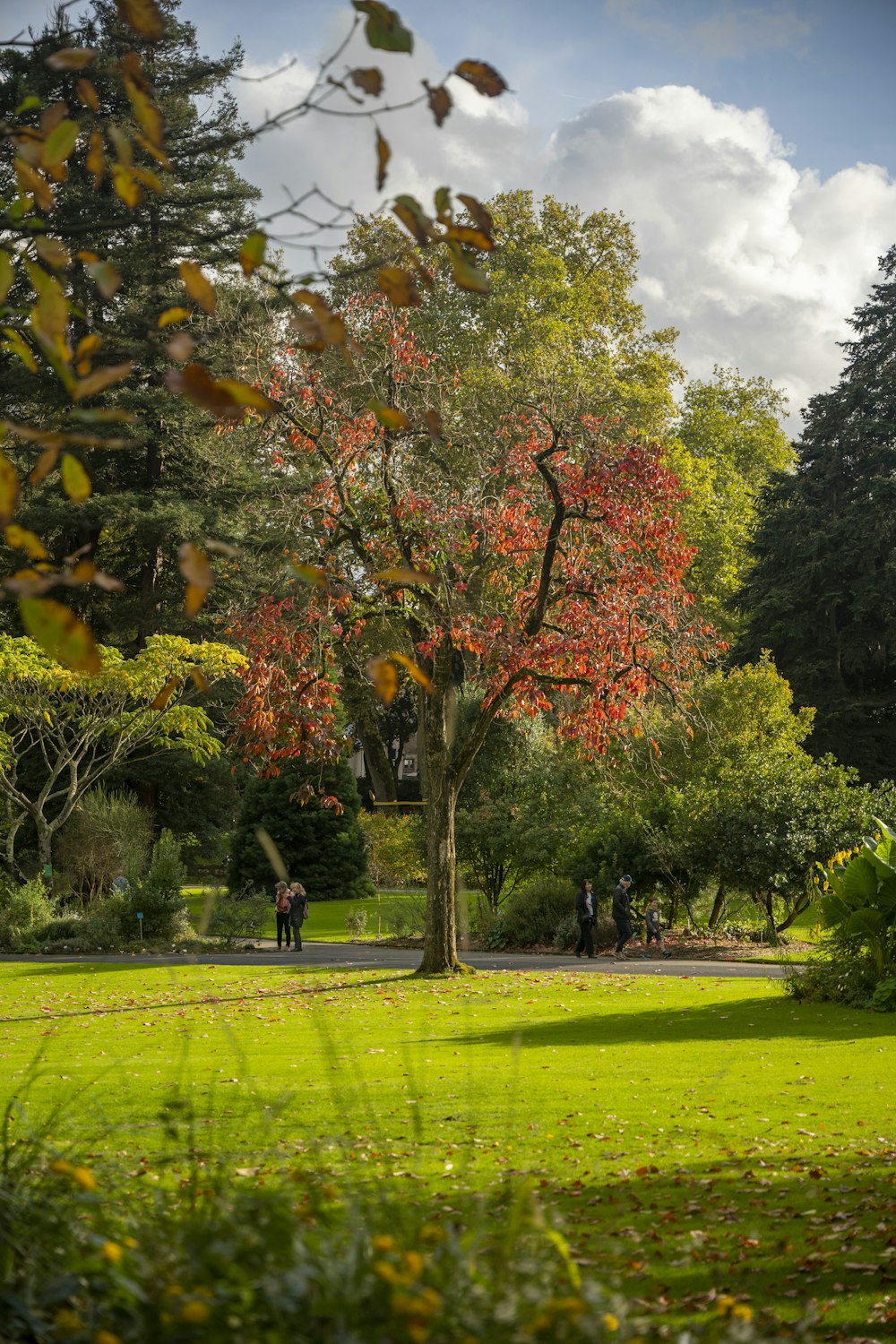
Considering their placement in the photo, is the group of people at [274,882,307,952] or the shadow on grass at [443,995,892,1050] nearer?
the shadow on grass at [443,995,892,1050]

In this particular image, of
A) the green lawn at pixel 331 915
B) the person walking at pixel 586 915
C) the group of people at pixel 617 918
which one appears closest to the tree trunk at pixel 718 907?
the group of people at pixel 617 918

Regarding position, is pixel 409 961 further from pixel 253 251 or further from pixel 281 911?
pixel 253 251

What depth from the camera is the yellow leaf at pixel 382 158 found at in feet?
9.92

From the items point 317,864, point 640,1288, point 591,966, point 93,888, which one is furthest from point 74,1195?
point 317,864

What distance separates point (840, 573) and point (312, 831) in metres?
18.1

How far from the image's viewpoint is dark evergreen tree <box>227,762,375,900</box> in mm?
36344

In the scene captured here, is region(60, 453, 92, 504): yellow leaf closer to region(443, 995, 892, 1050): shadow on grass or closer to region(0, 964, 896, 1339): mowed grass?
region(0, 964, 896, 1339): mowed grass

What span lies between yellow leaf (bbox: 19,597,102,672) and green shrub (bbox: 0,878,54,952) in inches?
962

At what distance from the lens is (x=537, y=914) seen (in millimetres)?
26812

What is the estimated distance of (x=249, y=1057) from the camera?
37.4 feet

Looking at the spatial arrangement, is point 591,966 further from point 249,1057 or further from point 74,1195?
point 74,1195

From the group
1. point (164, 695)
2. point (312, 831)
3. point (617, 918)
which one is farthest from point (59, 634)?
point (312, 831)

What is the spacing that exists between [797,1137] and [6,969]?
55.5ft

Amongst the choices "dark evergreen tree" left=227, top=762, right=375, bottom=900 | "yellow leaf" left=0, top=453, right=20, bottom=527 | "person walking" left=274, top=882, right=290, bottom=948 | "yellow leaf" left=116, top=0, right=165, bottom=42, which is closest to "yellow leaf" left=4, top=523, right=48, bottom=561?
"yellow leaf" left=0, top=453, right=20, bottom=527
